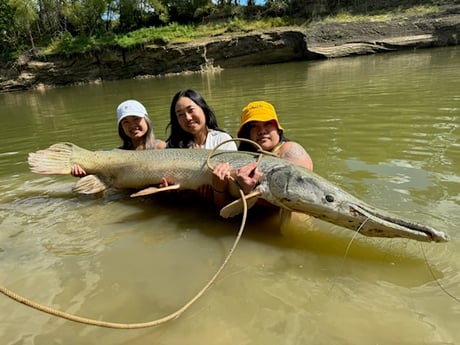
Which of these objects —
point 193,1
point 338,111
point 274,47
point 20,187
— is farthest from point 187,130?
point 193,1

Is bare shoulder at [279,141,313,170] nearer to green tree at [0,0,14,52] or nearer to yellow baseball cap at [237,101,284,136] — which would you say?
yellow baseball cap at [237,101,284,136]

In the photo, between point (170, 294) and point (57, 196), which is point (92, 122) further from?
point (170, 294)

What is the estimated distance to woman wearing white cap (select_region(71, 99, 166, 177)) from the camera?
4.34 meters

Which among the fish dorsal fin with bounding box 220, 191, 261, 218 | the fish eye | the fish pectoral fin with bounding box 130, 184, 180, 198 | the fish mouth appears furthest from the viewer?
the fish pectoral fin with bounding box 130, 184, 180, 198

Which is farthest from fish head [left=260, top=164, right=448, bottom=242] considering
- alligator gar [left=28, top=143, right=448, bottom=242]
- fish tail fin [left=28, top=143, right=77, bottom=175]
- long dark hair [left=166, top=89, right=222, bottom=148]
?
fish tail fin [left=28, top=143, right=77, bottom=175]

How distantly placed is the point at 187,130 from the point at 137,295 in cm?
191

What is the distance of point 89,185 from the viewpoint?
4.39m

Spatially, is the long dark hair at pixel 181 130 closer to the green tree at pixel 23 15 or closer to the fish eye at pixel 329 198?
the fish eye at pixel 329 198

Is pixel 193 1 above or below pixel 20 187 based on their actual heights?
above

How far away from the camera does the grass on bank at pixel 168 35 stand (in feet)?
87.8

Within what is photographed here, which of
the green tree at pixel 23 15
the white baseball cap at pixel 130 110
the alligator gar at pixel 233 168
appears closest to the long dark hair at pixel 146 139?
the white baseball cap at pixel 130 110

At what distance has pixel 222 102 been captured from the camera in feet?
36.2

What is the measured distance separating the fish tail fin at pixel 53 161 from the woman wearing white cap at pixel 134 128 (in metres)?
0.12

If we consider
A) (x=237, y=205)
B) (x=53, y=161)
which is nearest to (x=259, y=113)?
(x=237, y=205)
